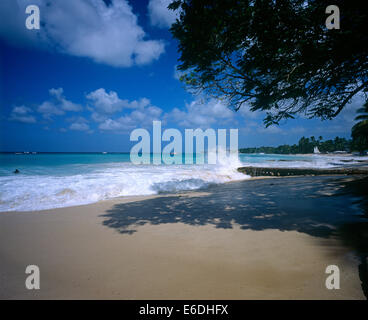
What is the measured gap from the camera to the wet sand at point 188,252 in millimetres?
2346

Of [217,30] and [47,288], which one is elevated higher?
[217,30]

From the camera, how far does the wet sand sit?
2.35m

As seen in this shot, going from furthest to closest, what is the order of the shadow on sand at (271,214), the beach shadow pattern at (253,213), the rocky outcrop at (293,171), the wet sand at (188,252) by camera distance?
the rocky outcrop at (293,171)
the beach shadow pattern at (253,213)
the shadow on sand at (271,214)
the wet sand at (188,252)

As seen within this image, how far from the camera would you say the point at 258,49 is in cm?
357

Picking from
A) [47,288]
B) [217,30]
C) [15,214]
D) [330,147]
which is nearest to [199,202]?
[47,288]

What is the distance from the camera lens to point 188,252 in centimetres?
331

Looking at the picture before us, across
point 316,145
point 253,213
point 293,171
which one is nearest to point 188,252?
point 253,213

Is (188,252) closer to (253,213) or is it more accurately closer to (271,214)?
(253,213)

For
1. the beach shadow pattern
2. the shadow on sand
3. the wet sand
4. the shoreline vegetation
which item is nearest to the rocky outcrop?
the shadow on sand

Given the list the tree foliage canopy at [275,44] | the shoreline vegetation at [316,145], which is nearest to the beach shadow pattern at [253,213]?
the tree foliage canopy at [275,44]

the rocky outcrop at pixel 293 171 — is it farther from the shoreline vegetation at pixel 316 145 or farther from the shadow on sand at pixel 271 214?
the shoreline vegetation at pixel 316 145

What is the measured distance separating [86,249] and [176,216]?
260 centimetres

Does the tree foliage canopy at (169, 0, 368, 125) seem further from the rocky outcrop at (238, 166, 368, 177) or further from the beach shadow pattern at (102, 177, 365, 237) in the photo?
the rocky outcrop at (238, 166, 368, 177)
